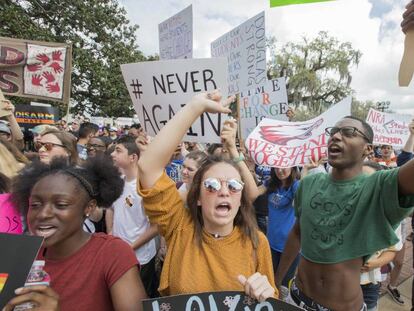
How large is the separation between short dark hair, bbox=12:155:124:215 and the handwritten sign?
61 mm

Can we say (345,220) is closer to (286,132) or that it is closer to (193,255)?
(193,255)

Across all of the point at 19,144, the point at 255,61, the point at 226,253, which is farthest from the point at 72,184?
the point at 255,61

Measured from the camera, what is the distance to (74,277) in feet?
4.58

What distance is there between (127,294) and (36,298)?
374 millimetres

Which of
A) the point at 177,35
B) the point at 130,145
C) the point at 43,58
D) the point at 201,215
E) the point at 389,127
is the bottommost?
the point at 201,215

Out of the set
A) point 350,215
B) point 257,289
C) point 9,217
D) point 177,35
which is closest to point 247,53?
point 177,35

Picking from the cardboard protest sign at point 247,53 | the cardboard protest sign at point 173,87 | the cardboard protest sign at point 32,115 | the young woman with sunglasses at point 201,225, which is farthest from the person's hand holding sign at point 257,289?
the cardboard protest sign at point 32,115

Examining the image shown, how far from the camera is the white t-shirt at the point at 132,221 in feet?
9.83

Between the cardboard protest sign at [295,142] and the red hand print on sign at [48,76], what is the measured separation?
379 centimetres

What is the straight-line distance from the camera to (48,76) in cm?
530

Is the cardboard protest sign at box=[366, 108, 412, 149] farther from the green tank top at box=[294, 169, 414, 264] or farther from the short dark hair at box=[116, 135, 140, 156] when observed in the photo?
the short dark hair at box=[116, 135, 140, 156]

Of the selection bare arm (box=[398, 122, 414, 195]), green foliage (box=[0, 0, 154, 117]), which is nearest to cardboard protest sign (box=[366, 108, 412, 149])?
bare arm (box=[398, 122, 414, 195])

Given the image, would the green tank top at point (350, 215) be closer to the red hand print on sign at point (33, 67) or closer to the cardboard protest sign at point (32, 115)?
the red hand print on sign at point (33, 67)

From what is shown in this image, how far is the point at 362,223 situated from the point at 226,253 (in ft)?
3.00
